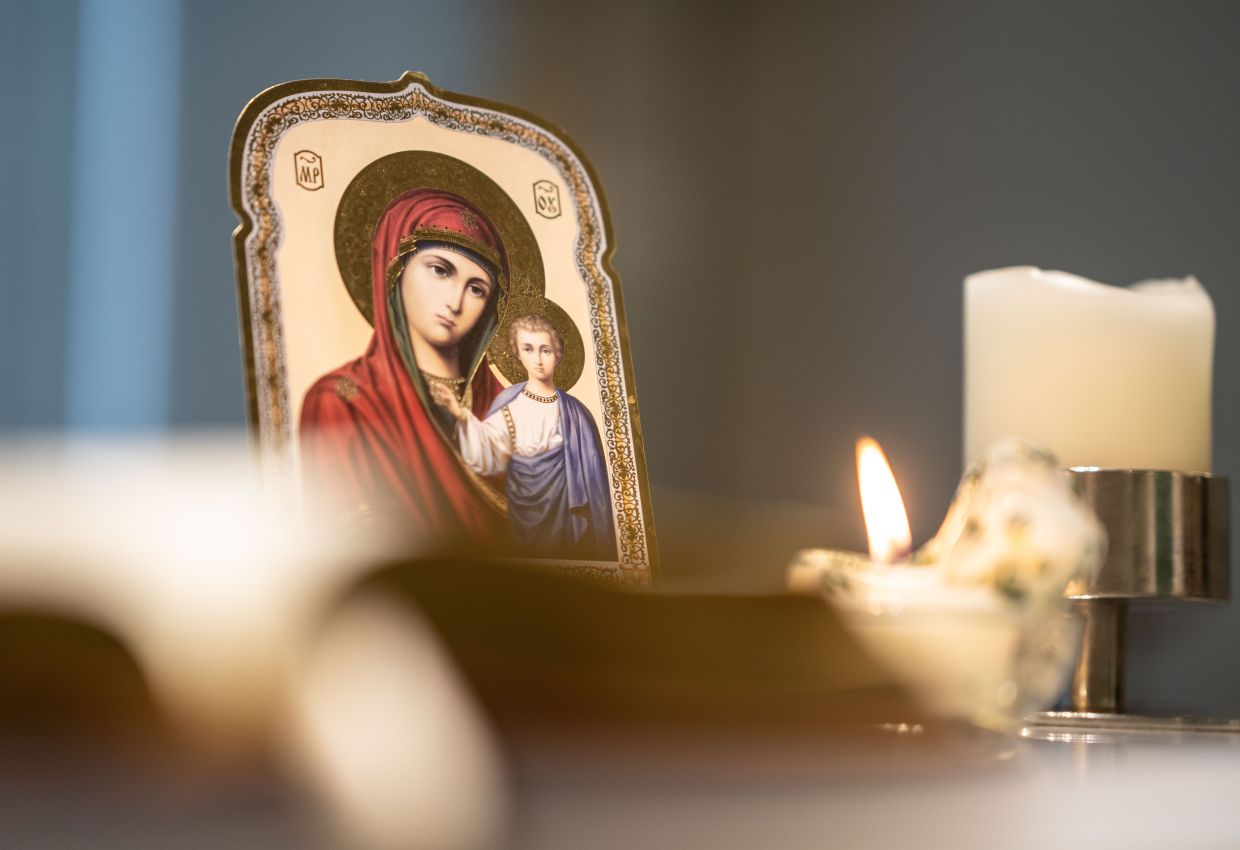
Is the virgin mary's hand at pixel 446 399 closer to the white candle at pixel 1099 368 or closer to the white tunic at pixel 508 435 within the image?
the white tunic at pixel 508 435

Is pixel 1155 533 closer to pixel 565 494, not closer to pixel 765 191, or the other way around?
pixel 565 494

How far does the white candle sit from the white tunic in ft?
0.83

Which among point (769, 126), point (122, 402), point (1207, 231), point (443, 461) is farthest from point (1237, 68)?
point (122, 402)

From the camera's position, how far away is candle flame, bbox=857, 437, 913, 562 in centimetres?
40

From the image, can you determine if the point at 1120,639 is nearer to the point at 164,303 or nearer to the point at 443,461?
the point at 443,461

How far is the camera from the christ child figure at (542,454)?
0.49 m

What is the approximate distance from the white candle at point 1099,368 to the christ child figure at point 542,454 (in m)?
0.24

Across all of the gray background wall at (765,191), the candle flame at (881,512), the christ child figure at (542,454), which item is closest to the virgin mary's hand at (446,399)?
the christ child figure at (542,454)

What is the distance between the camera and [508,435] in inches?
19.8

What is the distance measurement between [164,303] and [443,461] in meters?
0.45

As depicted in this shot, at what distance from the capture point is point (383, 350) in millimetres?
474

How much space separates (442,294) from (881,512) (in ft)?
0.64

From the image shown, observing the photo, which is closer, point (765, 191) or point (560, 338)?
point (560, 338)

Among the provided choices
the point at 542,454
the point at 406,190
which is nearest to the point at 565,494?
the point at 542,454
